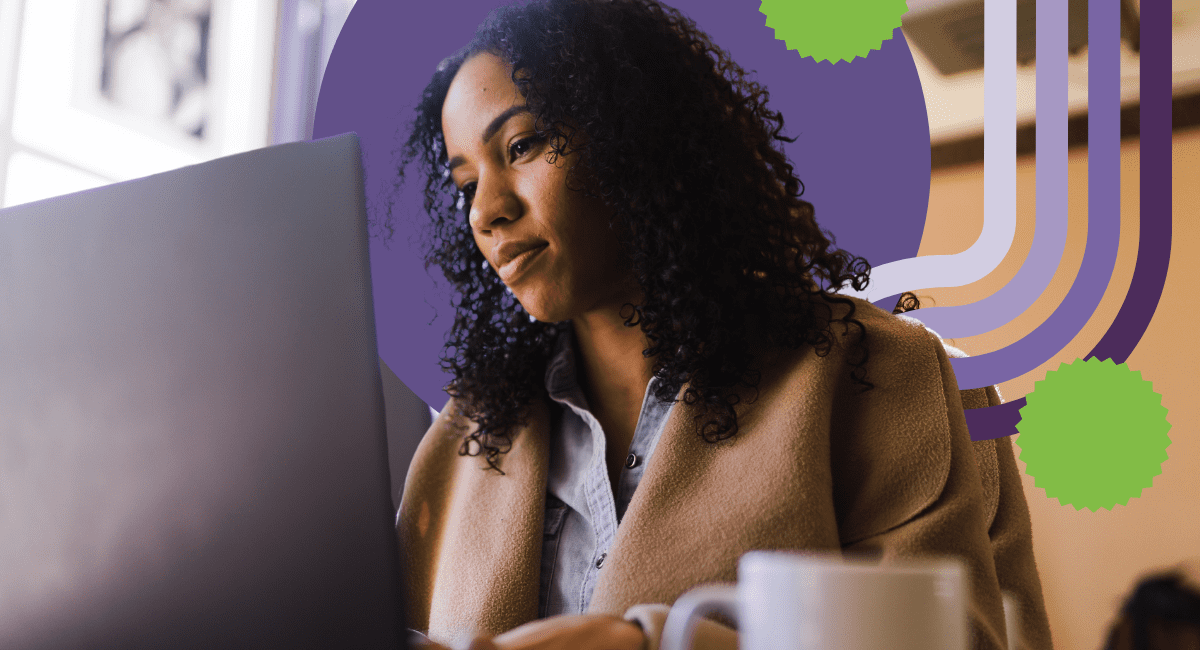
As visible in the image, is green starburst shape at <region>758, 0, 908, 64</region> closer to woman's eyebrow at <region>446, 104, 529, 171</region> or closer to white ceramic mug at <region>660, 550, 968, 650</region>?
woman's eyebrow at <region>446, 104, 529, 171</region>

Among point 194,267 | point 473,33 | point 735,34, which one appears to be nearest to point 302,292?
point 194,267

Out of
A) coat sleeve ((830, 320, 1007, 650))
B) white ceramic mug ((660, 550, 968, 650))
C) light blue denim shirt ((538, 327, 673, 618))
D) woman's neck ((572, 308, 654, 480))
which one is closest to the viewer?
white ceramic mug ((660, 550, 968, 650))

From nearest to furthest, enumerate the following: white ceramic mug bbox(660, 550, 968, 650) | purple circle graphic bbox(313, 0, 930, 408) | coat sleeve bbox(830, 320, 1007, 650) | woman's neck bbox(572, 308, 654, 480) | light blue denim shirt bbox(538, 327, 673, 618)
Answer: white ceramic mug bbox(660, 550, 968, 650) → coat sleeve bbox(830, 320, 1007, 650) → light blue denim shirt bbox(538, 327, 673, 618) → woman's neck bbox(572, 308, 654, 480) → purple circle graphic bbox(313, 0, 930, 408)

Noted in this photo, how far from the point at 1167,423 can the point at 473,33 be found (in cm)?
110

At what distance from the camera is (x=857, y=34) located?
3.69 ft

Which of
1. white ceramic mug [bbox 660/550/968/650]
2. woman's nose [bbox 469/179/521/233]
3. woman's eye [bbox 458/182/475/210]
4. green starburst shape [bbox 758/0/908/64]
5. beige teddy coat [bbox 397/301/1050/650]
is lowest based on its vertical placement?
white ceramic mug [bbox 660/550/968/650]

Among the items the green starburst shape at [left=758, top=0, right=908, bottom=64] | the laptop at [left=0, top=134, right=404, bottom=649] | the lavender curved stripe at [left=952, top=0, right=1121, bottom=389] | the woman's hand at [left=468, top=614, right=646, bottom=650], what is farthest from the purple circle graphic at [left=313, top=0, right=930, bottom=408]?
the woman's hand at [left=468, top=614, right=646, bottom=650]

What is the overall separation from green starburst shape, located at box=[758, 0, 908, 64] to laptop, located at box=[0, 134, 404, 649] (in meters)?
0.92

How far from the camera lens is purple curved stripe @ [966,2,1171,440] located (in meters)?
1.11

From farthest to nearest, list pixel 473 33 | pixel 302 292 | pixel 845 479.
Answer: pixel 473 33
pixel 845 479
pixel 302 292

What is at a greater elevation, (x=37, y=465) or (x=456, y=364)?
(x=456, y=364)

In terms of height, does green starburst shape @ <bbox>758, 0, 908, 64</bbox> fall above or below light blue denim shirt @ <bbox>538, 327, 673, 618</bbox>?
above

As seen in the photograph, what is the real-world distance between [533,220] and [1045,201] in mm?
804

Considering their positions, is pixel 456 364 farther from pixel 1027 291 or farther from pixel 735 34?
pixel 1027 291
